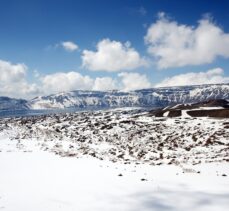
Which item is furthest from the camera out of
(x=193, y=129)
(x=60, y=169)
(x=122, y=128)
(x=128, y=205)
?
(x=122, y=128)

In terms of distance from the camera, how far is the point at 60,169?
2742 cm

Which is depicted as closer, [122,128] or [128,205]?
[128,205]

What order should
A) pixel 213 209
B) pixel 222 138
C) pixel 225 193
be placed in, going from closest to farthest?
pixel 213 209
pixel 225 193
pixel 222 138

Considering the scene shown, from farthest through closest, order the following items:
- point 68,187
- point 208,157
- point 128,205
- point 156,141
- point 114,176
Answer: point 156,141 → point 208,157 → point 114,176 → point 68,187 → point 128,205

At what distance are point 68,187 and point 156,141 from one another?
103ft

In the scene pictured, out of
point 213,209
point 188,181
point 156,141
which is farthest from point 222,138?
point 213,209

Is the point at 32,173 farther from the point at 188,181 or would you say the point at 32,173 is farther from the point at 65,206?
the point at 188,181

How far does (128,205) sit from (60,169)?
1465 cm

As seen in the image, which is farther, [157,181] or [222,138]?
[222,138]

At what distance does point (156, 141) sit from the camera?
48.7 metres

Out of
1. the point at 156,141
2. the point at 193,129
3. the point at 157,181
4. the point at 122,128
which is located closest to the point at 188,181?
the point at 157,181

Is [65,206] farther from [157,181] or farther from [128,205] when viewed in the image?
[157,181]

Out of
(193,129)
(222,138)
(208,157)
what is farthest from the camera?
(193,129)

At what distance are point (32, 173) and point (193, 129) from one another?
123 feet
